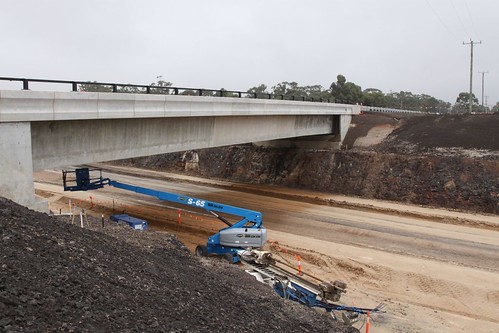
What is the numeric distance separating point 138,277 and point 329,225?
58.9ft

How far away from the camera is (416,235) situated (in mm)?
23594

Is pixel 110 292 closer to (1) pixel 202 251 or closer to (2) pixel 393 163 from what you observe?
(1) pixel 202 251

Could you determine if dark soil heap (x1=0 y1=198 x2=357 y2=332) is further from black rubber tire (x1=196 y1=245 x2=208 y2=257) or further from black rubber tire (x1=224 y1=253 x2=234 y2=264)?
black rubber tire (x1=196 y1=245 x2=208 y2=257)

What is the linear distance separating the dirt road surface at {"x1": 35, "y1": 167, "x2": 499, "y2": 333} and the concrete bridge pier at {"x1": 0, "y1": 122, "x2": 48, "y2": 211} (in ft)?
27.9

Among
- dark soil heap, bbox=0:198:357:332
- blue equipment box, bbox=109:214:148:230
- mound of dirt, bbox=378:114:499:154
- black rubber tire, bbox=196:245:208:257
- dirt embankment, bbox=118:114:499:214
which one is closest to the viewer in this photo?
dark soil heap, bbox=0:198:357:332

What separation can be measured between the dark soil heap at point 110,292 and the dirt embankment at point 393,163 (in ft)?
73.8

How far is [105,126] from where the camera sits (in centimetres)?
1809

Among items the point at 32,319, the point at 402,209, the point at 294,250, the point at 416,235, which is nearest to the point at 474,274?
the point at 416,235

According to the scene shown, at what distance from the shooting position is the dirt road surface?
49.8ft

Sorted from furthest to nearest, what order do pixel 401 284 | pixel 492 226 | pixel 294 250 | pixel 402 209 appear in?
1. pixel 402 209
2. pixel 492 226
3. pixel 294 250
4. pixel 401 284

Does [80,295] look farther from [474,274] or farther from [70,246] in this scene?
[474,274]

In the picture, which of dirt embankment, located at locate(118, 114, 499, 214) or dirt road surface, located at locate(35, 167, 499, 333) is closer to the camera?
dirt road surface, located at locate(35, 167, 499, 333)

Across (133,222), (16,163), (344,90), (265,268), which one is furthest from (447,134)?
(344,90)

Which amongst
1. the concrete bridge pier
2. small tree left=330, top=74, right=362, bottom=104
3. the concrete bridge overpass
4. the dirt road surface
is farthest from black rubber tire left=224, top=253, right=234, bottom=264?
small tree left=330, top=74, right=362, bottom=104
